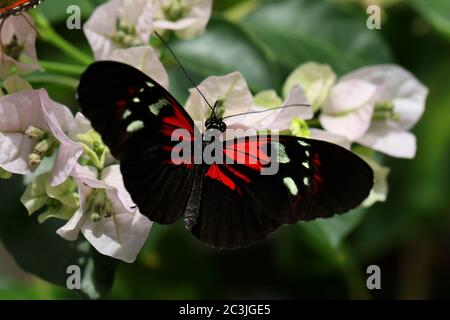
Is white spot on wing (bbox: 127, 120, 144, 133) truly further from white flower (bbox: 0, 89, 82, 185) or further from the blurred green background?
the blurred green background

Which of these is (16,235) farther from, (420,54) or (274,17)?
(420,54)

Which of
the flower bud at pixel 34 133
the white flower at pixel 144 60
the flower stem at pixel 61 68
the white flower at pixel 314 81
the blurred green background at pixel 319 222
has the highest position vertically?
the white flower at pixel 144 60

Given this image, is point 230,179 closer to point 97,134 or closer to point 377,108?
point 97,134

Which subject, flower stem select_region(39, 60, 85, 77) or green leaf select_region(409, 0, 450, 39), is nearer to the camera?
flower stem select_region(39, 60, 85, 77)

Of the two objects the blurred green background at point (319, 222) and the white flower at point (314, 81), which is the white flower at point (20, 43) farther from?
the white flower at point (314, 81)

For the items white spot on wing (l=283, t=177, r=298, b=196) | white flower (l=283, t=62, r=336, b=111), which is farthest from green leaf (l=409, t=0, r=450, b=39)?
white spot on wing (l=283, t=177, r=298, b=196)

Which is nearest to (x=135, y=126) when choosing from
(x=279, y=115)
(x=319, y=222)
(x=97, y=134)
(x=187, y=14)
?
(x=97, y=134)

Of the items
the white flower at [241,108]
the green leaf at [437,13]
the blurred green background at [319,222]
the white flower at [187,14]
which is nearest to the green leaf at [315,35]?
the blurred green background at [319,222]
